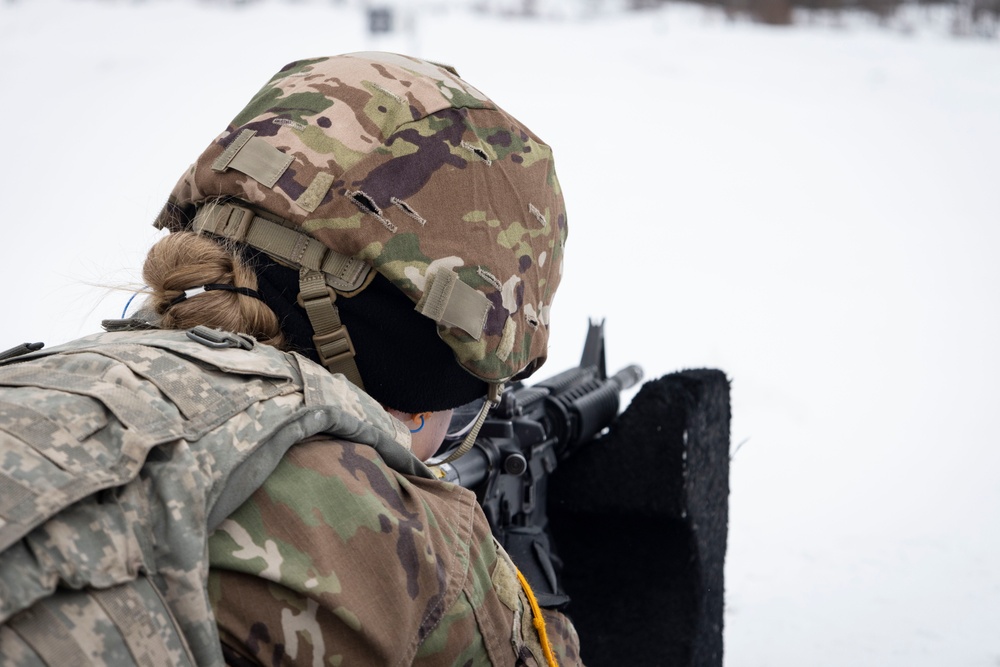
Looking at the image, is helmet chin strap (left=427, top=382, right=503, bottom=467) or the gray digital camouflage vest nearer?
the gray digital camouflage vest

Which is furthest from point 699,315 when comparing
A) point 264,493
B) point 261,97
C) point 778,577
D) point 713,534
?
point 264,493

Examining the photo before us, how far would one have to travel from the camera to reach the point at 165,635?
74cm

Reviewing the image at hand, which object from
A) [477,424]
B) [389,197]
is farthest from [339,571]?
[477,424]

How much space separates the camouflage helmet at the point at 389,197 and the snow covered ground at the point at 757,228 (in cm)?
146

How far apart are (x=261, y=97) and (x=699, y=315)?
3.96 m

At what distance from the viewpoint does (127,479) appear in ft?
2.41

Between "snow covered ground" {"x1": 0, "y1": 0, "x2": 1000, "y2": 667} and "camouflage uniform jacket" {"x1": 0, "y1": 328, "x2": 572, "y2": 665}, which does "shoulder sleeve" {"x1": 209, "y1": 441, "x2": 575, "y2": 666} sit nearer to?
"camouflage uniform jacket" {"x1": 0, "y1": 328, "x2": 572, "y2": 665}

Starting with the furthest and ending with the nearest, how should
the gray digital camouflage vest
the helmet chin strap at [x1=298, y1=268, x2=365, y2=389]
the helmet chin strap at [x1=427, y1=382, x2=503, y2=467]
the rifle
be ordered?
1. the rifle
2. the helmet chin strap at [x1=427, y1=382, x2=503, y2=467]
3. the helmet chin strap at [x1=298, y1=268, x2=365, y2=389]
4. the gray digital camouflage vest

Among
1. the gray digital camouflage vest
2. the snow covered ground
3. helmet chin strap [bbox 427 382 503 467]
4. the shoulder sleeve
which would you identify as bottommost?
the snow covered ground

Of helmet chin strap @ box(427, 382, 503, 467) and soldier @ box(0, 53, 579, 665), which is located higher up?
soldier @ box(0, 53, 579, 665)

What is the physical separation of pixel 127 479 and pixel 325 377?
28 cm

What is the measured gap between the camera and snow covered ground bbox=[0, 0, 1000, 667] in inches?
115

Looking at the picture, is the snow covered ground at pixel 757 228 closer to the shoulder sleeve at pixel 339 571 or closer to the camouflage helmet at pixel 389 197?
the camouflage helmet at pixel 389 197

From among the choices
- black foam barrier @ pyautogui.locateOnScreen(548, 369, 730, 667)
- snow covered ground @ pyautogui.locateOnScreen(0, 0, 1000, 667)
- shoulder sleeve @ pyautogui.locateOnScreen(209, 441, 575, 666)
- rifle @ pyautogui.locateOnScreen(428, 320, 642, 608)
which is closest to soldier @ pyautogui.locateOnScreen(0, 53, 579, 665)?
shoulder sleeve @ pyautogui.locateOnScreen(209, 441, 575, 666)
